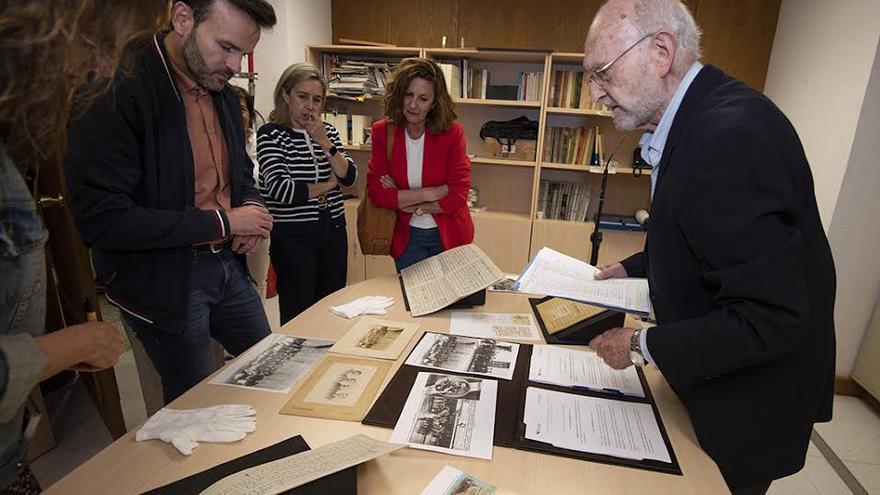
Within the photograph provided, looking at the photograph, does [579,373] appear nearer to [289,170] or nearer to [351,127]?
[289,170]

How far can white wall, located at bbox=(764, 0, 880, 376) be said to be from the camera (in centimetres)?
237

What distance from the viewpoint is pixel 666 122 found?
40.7 inches

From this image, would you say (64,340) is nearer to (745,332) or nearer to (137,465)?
(137,465)

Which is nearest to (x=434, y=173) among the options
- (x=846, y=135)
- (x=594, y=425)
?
(x=594, y=425)

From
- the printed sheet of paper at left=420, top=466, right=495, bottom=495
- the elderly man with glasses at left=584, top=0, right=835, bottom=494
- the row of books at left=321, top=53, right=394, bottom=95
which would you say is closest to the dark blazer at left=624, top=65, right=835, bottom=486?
the elderly man with glasses at left=584, top=0, right=835, bottom=494

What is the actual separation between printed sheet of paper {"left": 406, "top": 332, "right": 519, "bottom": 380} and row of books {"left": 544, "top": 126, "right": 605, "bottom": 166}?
8.35 feet

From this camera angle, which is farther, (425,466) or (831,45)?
(831,45)

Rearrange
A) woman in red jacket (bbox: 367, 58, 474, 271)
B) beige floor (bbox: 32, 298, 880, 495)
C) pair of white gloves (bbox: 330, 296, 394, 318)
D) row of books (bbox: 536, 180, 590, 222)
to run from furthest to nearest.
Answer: row of books (bbox: 536, 180, 590, 222)
woman in red jacket (bbox: 367, 58, 474, 271)
beige floor (bbox: 32, 298, 880, 495)
pair of white gloves (bbox: 330, 296, 394, 318)

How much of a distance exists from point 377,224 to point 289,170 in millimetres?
463

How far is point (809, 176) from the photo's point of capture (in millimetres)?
893

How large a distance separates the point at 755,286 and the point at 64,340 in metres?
1.07

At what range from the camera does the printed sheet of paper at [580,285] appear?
1.19 metres

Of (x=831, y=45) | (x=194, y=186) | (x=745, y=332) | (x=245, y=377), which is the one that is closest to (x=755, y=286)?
(x=745, y=332)

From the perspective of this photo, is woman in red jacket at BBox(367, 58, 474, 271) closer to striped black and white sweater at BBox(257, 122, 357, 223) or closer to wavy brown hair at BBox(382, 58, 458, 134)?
wavy brown hair at BBox(382, 58, 458, 134)
